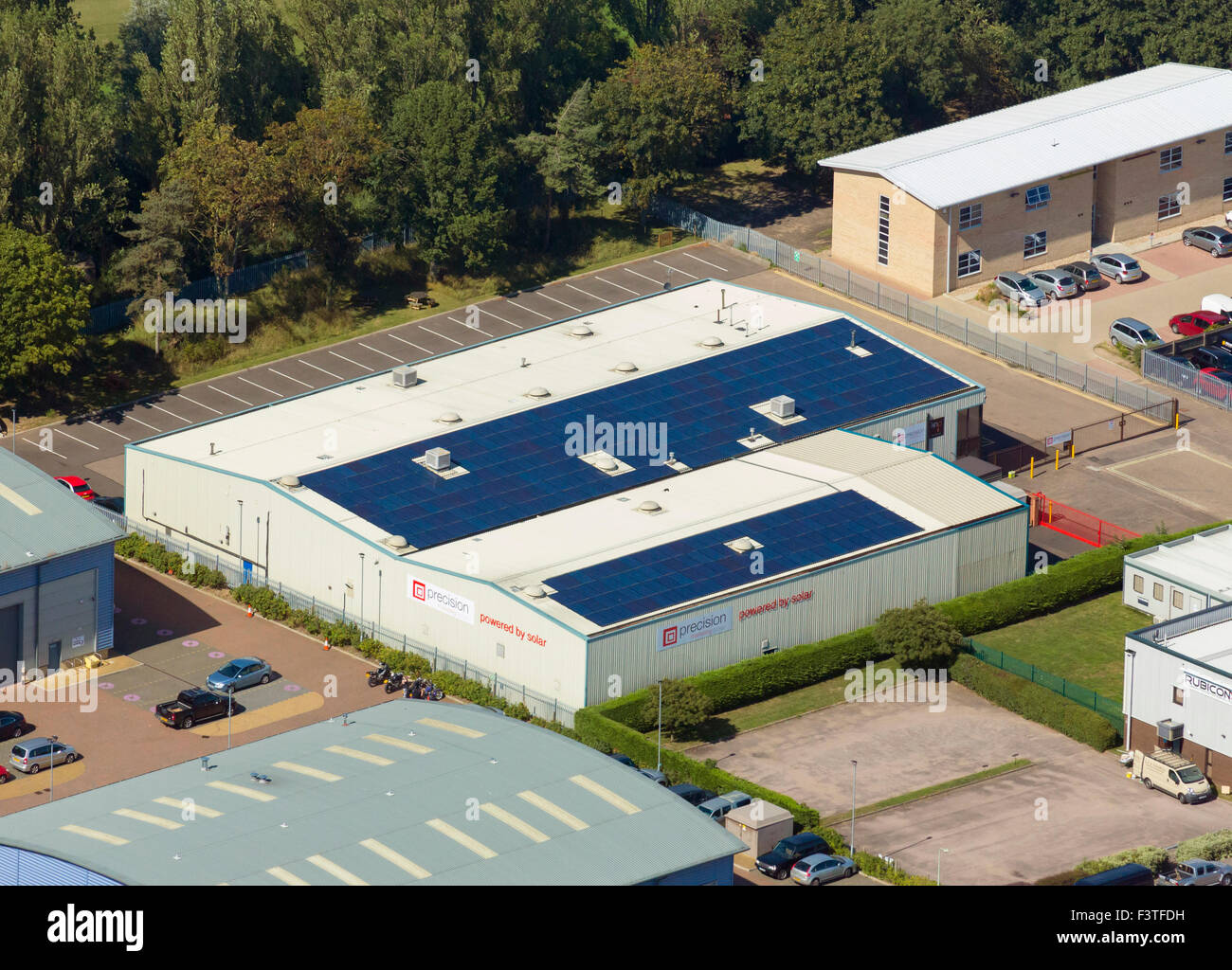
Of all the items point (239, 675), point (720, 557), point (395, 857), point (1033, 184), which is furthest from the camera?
point (1033, 184)

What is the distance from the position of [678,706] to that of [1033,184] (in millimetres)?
54340

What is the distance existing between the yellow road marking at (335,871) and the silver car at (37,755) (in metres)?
20.5

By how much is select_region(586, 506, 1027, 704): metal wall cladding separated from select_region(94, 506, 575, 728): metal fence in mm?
2495

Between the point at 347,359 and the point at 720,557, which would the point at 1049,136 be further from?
the point at 720,557

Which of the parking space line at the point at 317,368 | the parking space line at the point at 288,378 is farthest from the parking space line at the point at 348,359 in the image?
the parking space line at the point at 288,378

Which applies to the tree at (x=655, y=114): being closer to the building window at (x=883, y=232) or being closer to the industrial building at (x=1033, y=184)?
the industrial building at (x=1033, y=184)

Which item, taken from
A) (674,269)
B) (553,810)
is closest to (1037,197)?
(674,269)

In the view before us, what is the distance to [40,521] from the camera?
9162 centimetres

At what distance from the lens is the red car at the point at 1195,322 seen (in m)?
120

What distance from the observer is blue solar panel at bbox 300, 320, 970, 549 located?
94.9 meters

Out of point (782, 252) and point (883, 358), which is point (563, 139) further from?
point (883, 358)

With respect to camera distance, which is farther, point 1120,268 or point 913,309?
point 1120,268

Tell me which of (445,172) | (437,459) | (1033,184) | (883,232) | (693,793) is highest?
(445,172)

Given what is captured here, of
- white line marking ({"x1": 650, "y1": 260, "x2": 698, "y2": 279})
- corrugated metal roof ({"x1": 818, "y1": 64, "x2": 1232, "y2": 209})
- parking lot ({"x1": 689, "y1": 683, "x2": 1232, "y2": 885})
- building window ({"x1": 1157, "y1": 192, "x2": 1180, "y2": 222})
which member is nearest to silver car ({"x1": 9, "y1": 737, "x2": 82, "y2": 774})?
parking lot ({"x1": 689, "y1": 683, "x2": 1232, "y2": 885})
